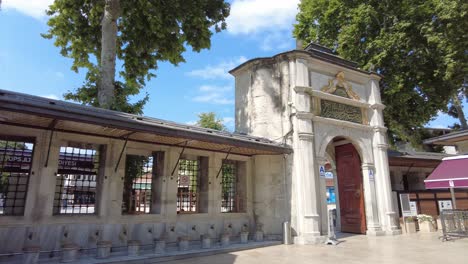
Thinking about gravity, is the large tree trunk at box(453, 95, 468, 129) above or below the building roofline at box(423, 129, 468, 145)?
above

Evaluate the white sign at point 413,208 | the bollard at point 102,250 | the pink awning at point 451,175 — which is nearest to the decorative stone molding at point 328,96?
the pink awning at point 451,175

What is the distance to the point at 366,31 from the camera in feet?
52.6

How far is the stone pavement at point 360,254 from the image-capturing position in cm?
659

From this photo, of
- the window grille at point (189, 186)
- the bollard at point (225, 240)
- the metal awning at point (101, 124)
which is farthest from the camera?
the window grille at point (189, 186)

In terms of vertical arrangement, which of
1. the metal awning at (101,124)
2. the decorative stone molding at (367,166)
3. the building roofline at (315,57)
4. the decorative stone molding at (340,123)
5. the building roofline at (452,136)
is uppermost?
the building roofline at (315,57)

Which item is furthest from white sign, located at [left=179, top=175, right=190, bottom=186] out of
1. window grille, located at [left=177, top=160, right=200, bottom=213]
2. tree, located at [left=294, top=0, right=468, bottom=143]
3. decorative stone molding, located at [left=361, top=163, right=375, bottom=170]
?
tree, located at [left=294, top=0, right=468, bottom=143]

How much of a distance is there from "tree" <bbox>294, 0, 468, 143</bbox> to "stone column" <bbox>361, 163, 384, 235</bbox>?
18.9 ft

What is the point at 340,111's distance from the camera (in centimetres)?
1116

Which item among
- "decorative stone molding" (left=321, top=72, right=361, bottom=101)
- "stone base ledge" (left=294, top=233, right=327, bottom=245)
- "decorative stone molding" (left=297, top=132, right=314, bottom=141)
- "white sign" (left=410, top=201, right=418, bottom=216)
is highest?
"decorative stone molding" (left=321, top=72, right=361, bottom=101)

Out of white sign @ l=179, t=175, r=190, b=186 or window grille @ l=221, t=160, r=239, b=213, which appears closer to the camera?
white sign @ l=179, t=175, r=190, b=186

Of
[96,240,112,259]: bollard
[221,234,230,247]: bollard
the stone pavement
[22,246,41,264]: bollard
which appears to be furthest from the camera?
[221,234,230,247]: bollard

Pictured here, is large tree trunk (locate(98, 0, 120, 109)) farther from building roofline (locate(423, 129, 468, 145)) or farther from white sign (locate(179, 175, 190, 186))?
building roofline (locate(423, 129, 468, 145))

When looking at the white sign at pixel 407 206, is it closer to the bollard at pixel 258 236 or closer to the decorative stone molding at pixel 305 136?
the decorative stone molding at pixel 305 136

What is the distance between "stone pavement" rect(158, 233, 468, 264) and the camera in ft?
21.6
